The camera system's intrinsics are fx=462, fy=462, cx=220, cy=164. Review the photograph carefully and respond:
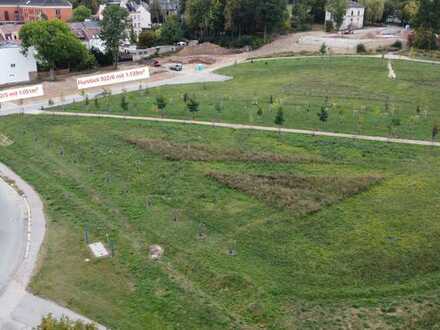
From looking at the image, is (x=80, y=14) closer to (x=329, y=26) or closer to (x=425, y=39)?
(x=329, y=26)

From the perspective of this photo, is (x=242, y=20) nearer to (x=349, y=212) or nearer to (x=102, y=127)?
(x=102, y=127)

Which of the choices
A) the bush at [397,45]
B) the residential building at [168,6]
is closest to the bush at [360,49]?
the bush at [397,45]

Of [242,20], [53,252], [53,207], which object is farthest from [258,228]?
[242,20]

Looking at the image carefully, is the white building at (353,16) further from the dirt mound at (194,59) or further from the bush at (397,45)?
the dirt mound at (194,59)

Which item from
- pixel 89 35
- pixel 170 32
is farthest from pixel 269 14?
pixel 89 35

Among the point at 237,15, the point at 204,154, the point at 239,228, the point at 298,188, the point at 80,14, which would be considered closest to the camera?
the point at 239,228

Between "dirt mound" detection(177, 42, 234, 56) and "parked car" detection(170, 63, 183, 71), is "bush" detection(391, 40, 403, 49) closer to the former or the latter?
"dirt mound" detection(177, 42, 234, 56)

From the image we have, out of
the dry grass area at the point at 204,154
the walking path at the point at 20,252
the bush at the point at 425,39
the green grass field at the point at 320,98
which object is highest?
the bush at the point at 425,39
